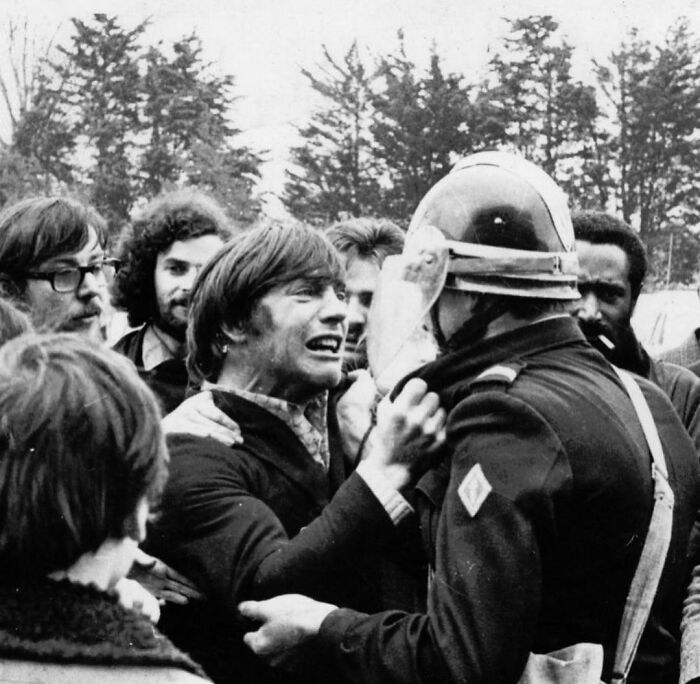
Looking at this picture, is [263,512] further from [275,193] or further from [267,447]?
[275,193]

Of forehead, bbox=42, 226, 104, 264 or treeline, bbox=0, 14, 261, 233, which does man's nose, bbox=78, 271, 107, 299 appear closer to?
forehead, bbox=42, 226, 104, 264

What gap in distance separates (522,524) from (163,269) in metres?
2.90

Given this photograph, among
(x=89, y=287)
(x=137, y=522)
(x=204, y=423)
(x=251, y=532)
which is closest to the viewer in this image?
(x=137, y=522)

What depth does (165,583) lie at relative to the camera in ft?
9.74

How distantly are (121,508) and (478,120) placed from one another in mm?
29459

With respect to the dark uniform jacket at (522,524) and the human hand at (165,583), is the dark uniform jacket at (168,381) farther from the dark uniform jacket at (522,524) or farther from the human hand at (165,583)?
the dark uniform jacket at (522,524)

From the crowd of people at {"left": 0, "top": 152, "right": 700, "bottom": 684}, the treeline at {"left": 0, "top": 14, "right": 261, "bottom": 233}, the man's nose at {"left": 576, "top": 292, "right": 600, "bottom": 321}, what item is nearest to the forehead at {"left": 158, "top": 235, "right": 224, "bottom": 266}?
the crowd of people at {"left": 0, "top": 152, "right": 700, "bottom": 684}

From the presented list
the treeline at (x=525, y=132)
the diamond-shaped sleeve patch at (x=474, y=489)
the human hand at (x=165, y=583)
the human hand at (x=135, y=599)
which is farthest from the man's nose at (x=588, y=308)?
the treeline at (x=525, y=132)

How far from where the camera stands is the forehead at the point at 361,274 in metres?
4.86

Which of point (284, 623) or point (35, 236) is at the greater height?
point (35, 236)

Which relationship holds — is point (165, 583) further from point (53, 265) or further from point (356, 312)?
point (356, 312)

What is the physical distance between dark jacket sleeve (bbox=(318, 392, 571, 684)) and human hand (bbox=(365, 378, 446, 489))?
363 mm

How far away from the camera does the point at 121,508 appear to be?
1.92m

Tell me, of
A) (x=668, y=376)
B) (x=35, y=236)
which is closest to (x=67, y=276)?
(x=35, y=236)
